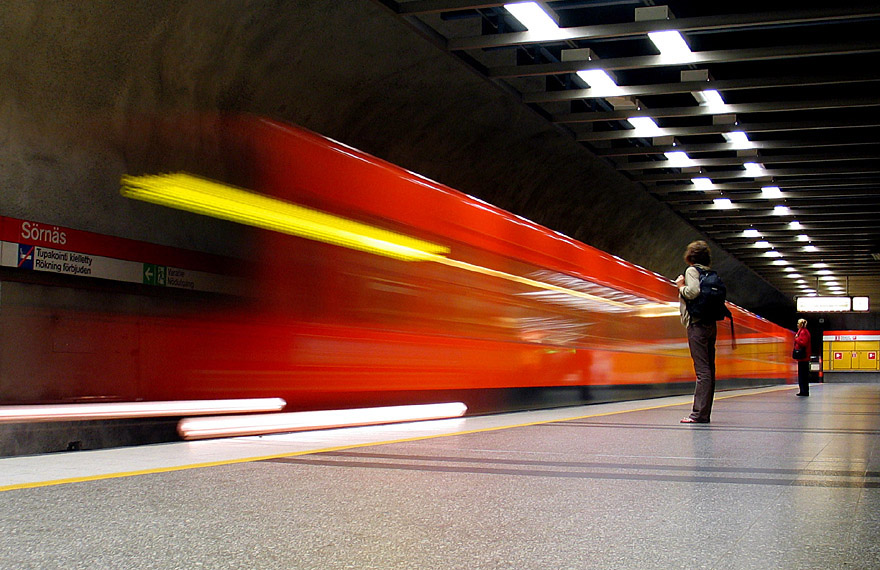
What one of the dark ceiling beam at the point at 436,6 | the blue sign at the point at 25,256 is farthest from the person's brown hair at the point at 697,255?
the blue sign at the point at 25,256

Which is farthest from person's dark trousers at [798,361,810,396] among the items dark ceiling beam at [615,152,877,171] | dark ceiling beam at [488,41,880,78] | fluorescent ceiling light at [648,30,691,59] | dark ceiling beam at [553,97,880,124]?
fluorescent ceiling light at [648,30,691,59]

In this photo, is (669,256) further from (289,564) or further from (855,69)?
(289,564)

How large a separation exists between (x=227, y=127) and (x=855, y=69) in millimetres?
10209

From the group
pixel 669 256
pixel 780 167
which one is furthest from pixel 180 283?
pixel 669 256

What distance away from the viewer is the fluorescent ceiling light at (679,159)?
19734 mm

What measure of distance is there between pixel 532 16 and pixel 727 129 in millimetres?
6841

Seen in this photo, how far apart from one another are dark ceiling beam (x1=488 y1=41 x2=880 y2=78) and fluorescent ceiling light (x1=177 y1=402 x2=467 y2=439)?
21.1 feet

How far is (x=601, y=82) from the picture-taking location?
14250 millimetres

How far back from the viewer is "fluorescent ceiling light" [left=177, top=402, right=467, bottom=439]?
21.5 feet

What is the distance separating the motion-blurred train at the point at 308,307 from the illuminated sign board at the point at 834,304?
3611 cm

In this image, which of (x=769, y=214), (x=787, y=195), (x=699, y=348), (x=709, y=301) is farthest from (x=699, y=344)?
(x=769, y=214)

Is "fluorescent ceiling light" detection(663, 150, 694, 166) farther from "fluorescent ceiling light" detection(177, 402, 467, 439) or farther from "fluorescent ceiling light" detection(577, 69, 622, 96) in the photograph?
"fluorescent ceiling light" detection(177, 402, 467, 439)

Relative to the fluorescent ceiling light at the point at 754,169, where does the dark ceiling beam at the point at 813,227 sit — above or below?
below

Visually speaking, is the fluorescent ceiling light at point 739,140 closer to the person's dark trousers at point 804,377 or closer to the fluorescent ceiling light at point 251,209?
the person's dark trousers at point 804,377
